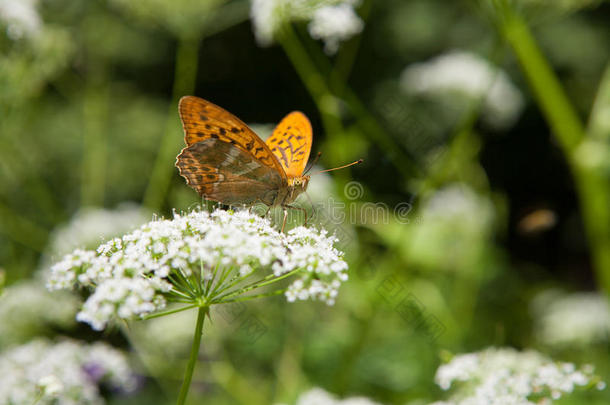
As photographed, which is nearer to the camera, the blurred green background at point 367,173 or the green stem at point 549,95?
the blurred green background at point 367,173

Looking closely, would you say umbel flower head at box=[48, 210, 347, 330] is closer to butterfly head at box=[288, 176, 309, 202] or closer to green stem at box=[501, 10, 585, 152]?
butterfly head at box=[288, 176, 309, 202]

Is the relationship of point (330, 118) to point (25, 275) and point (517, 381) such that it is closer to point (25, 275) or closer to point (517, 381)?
point (517, 381)

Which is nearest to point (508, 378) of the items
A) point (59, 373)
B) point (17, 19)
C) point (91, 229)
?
point (59, 373)

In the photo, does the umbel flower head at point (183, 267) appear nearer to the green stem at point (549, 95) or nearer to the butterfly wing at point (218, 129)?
the butterfly wing at point (218, 129)

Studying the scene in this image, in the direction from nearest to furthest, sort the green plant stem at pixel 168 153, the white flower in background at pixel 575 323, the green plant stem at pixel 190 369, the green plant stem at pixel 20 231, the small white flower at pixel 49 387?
the green plant stem at pixel 190 369 < the small white flower at pixel 49 387 < the green plant stem at pixel 20 231 < the green plant stem at pixel 168 153 < the white flower in background at pixel 575 323

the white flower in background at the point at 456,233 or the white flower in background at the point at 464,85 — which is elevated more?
the white flower in background at the point at 464,85

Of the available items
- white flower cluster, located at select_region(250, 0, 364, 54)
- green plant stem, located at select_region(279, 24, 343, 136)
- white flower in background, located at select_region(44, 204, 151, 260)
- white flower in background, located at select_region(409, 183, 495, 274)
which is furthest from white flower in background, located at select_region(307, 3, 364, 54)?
white flower in background, located at select_region(44, 204, 151, 260)

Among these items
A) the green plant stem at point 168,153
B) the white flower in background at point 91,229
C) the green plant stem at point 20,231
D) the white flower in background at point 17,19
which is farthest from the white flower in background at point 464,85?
the green plant stem at point 20,231
